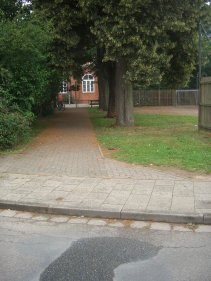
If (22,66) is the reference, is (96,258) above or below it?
below

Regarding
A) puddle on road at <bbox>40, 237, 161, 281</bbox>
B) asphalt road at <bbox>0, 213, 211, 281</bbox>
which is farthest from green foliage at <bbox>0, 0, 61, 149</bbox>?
puddle on road at <bbox>40, 237, 161, 281</bbox>

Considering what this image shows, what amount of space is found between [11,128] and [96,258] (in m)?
8.71

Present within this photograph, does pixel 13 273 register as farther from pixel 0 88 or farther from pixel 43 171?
pixel 0 88

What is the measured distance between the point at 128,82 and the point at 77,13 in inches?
141

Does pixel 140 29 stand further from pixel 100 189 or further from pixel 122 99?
pixel 100 189

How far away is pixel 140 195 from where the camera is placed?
7.67m

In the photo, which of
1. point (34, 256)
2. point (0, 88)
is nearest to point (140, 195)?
point (34, 256)

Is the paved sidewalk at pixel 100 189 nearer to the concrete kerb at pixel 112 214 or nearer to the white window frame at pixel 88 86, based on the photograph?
the concrete kerb at pixel 112 214

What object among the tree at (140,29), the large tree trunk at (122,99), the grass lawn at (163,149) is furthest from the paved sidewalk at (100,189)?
the large tree trunk at (122,99)

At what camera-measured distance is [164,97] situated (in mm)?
53781

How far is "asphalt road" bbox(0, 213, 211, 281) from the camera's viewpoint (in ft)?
15.1

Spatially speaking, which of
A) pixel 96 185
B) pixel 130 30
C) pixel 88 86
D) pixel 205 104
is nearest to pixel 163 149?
pixel 96 185

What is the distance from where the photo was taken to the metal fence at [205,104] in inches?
695

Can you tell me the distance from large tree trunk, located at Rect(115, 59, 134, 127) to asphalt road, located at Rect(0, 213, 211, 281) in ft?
48.1
